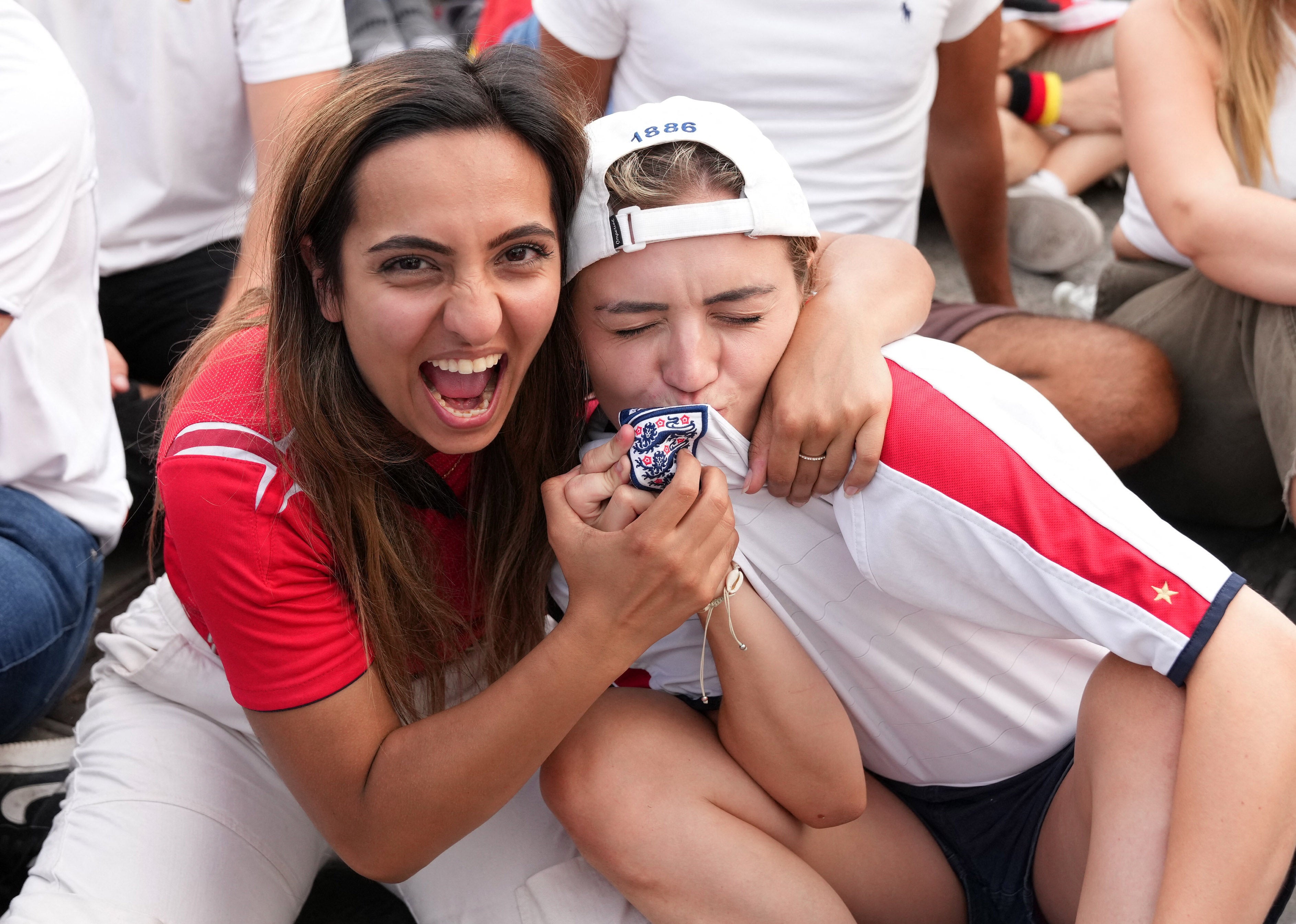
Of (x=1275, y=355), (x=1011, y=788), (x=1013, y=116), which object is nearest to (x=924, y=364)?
(x=1011, y=788)

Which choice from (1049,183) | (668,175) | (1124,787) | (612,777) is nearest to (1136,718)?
(1124,787)

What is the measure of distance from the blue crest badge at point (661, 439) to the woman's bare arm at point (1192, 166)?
1.42 meters

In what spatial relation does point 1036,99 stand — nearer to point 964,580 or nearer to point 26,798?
point 964,580

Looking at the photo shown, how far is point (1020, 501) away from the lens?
58.0 inches

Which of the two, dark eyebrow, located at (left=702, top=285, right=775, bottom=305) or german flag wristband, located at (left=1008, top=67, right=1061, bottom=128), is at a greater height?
dark eyebrow, located at (left=702, top=285, right=775, bottom=305)

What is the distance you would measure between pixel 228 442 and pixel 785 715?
0.84m

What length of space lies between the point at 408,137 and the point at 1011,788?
1.29 meters

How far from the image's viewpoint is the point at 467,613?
181cm

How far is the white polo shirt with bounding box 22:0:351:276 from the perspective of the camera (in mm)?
2773

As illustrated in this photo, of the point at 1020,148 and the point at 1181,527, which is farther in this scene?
the point at 1020,148

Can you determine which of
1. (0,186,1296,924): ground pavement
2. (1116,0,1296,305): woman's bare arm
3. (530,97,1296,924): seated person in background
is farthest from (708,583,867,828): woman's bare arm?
(1116,0,1296,305): woman's bare arm

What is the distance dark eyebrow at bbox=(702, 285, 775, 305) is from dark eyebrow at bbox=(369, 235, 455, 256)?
37 centimetres

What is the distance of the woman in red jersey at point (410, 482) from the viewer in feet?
4.84

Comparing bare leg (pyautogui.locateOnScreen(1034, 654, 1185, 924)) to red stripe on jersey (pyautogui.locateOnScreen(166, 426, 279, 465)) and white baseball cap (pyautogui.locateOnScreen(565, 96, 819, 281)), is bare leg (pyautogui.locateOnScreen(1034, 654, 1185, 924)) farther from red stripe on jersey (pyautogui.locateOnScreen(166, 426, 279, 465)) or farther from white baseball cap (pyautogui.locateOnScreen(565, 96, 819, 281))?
red stripe on jersey (pyautogui.locateOnScreen(166, 426, 279, 465))
